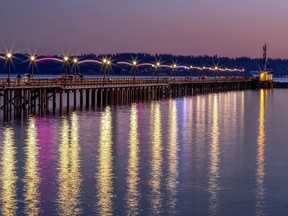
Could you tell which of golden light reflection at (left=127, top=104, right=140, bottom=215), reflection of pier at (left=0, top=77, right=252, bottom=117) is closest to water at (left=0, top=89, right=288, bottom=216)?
golden light reflection at (left=127, top=104, right=140, bottom=215)

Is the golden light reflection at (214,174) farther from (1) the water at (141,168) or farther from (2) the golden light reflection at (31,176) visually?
(2) the golden light reflection at (31,176)

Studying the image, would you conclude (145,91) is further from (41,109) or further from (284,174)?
(284,174)

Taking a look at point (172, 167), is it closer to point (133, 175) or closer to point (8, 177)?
point (133, 175)

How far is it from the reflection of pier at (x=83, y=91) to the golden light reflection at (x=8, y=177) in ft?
63.0

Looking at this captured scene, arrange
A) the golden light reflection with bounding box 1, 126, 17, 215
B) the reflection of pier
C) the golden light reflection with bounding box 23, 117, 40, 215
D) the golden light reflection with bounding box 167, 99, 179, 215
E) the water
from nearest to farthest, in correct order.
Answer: the golden light reflection with bounding box 1, 126, 17, 215 → the golden light reflection with bounding box 23, 117, 40, 215 → the water → the golden light reflection with bounding box 167, 99, 179, 215 → the reflection of pier

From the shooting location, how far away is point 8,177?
107 ft

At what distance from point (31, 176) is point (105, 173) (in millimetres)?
3471

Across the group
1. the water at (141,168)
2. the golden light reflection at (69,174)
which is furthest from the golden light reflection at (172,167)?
the golden light reflection at (69,174)

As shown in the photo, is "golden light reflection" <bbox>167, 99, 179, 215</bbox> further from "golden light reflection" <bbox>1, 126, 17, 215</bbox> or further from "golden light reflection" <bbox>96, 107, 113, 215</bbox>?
"golden light reflection" <bbox>1, 126, 17, 215</bbox>

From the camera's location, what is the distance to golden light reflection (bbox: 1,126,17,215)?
27.0 meters

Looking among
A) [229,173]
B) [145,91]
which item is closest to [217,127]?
[229,173]

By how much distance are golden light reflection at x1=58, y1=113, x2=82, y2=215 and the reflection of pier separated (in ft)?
54.1

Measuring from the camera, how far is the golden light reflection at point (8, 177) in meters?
27.0

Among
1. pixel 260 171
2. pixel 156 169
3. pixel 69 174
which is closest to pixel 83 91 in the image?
pixel 156 169
